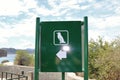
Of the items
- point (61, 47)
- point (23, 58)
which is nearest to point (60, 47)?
point (61, 47)

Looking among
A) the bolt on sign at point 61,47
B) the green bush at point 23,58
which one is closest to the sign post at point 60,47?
the bolt on sign at point 61,47

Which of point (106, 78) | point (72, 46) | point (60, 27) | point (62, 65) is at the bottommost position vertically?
point (106, 78)

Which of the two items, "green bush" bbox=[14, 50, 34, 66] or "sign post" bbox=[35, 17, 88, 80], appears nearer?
"sign post" bbox=[35, 17, 88, 80]

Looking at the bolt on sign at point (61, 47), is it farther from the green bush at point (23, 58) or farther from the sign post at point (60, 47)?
the green bush at point (23, 58)

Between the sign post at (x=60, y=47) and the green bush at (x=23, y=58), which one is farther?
the green bush at (x=23, y=58)

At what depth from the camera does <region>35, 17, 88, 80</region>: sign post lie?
5.68 m

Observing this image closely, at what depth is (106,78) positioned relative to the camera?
12953 millimetres

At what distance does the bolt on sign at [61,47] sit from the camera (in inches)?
224

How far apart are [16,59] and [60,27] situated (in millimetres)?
18296

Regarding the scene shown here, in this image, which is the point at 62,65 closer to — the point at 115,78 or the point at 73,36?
the point at 73,36

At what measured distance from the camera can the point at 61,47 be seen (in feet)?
18.7

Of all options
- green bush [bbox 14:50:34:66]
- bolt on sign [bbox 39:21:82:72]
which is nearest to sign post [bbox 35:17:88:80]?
bolt on sign [bbox 39:21:82:72]

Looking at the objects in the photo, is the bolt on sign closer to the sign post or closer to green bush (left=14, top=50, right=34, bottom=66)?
the sign post

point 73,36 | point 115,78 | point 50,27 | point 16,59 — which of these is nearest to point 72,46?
point 73,36
